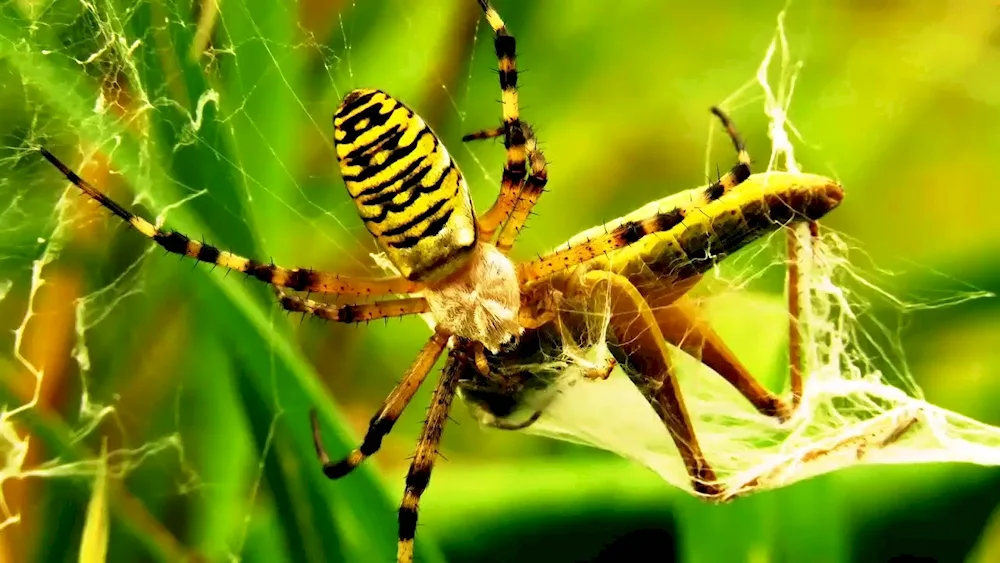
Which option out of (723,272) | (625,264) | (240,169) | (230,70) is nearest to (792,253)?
(723,272)

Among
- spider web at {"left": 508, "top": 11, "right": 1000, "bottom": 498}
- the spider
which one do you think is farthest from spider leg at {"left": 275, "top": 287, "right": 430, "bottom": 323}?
spider web at {"left": 508, "top": 11, "right": 1000, "bottom": 498}

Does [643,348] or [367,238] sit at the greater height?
[367,238]

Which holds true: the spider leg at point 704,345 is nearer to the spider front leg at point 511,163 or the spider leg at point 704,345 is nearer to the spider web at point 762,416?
the spider web at point 762,416

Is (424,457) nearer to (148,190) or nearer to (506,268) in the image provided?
(506,268)

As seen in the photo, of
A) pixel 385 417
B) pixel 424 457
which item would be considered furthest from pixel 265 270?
pixel 424 457

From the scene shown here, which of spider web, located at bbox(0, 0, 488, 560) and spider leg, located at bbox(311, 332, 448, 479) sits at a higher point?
spider web, located at bbox(0, 0, 488, 560)

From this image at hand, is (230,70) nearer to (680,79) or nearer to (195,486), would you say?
(195,486)

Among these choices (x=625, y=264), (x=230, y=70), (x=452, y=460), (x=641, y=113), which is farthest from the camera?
(x=641, y=113)

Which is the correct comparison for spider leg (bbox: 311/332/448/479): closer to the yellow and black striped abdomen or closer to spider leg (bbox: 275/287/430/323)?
spider leg (bbox: 275/287/430/323)
